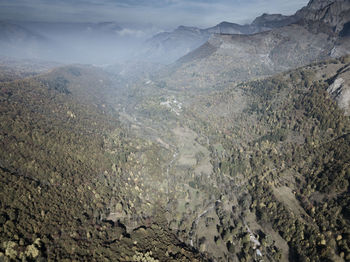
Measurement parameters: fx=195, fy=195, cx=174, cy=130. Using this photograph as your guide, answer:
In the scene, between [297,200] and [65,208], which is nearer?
[65,208]

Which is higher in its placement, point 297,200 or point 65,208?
point 297,200

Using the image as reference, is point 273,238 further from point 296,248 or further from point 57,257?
point 57,257

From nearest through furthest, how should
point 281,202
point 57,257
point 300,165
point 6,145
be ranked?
1. point 57,257
2. point 281,202
3. point 6,145
4. point 300,165

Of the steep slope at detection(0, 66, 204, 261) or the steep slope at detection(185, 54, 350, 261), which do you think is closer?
the steep slope at detection(0, 66, 204, 261)

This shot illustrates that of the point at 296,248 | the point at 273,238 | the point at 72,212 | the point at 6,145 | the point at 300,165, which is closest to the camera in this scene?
the point at 296,248

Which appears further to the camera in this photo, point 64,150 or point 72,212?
point 64,150

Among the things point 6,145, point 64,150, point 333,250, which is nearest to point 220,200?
point 333,250

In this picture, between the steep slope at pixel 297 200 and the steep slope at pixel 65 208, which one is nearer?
the steep slope at pixel 65 208

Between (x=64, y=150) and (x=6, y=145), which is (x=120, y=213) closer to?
(x=64, y=150)

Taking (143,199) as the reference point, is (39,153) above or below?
above

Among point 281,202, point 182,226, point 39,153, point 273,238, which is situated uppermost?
point 39,153
